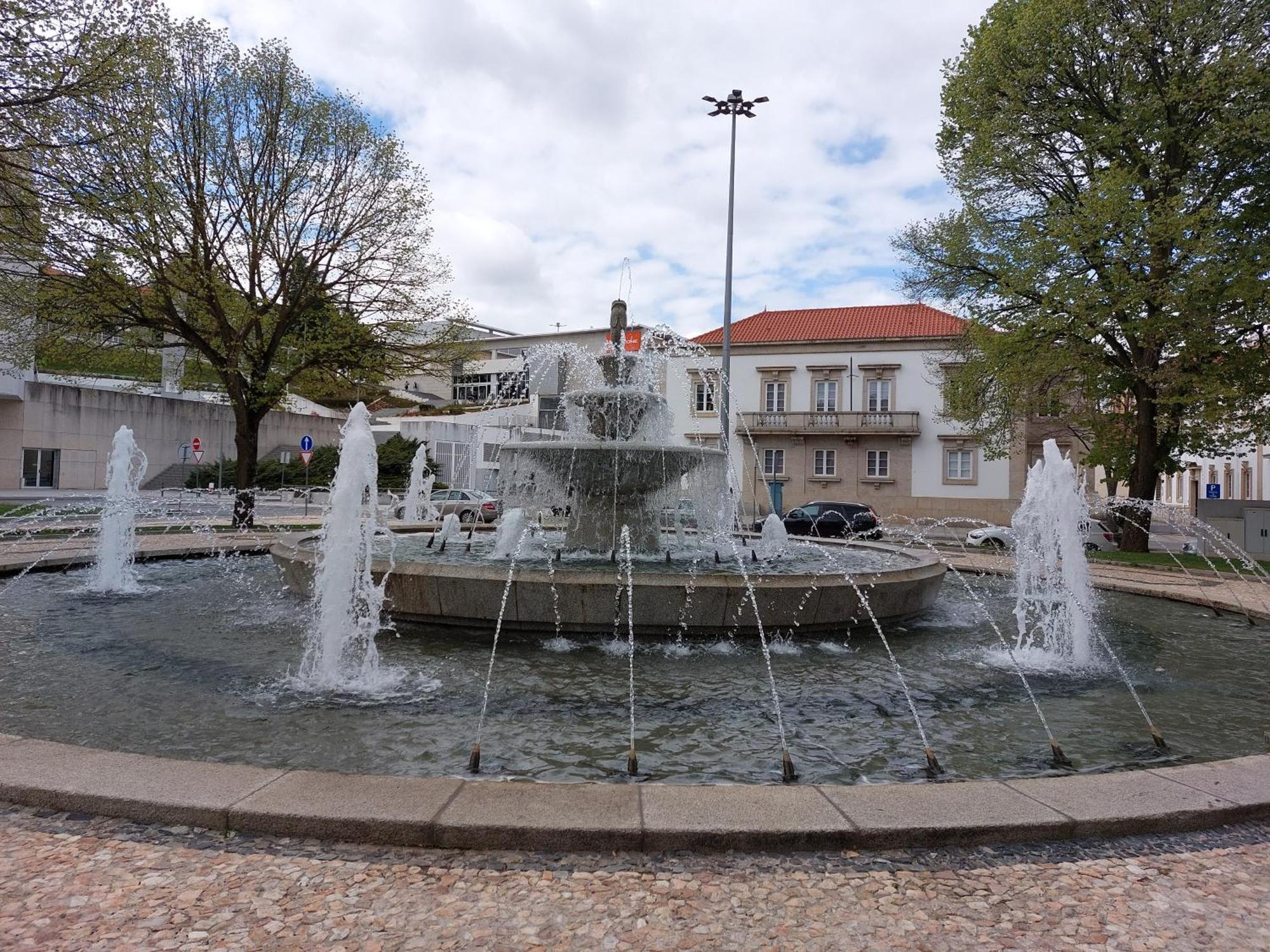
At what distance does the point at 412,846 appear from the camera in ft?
11.5

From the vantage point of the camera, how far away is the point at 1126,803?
3.89 metres

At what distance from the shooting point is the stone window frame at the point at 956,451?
39.6 metres

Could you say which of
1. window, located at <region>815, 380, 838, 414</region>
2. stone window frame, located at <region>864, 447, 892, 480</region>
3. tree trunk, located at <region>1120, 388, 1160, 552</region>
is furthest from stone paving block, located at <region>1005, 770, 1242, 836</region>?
window, located at <region>815, 380, 838, 414</region>

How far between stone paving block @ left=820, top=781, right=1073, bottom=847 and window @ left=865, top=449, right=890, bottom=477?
39.0 metres

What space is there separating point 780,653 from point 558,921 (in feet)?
16.8

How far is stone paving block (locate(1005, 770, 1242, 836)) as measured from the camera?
374 cm

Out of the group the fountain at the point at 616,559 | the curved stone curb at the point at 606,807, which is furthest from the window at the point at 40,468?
the curved stone curb at the point at 606,807

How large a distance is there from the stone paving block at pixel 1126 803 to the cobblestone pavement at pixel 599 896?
0.10 m

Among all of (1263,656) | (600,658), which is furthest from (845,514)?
(600,658)

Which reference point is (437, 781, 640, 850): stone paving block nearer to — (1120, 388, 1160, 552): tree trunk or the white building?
(1120, 388, 1160, 552): tree trunk

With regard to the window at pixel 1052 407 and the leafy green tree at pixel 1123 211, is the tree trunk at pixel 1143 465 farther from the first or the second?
the window at pixel 1052 407

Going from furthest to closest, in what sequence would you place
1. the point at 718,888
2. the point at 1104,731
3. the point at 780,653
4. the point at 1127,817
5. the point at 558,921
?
the point at 780,653
the point at 1104,731
the point at 1127,817
the point at 718,888
the point at 558,921

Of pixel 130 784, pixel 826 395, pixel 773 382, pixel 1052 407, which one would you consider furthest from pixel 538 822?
pixel 773 382

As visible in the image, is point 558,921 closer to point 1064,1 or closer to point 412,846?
point 412,846
